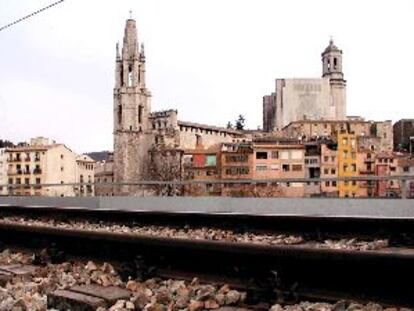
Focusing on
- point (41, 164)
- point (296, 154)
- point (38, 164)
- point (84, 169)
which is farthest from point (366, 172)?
point (84, 169)

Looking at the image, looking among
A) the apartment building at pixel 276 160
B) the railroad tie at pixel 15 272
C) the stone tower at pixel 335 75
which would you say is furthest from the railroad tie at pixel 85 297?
the stone tower at pixel 335 75

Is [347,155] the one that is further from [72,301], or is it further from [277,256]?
[72,301]

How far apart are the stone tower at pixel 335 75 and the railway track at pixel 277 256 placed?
157091 millimetres

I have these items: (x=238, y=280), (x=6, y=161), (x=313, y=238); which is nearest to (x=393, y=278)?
(x=238, y=280)

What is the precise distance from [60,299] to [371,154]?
335 ft

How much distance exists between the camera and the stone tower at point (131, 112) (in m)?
125

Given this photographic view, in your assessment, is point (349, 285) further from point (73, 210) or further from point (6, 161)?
point (6, 161)

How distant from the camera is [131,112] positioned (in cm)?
12938

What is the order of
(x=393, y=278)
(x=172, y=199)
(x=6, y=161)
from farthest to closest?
1. (x=6, y=161)
2. (x=172, y=199)
3. (x=393, y=278)

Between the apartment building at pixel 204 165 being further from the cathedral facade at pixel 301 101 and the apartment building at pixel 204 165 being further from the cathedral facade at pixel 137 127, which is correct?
the cathedral facade at pixel 301 101

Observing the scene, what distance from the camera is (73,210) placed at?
15758 mm

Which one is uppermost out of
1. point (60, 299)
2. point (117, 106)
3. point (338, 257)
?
point (117, 106)

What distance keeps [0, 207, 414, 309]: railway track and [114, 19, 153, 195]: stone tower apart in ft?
366

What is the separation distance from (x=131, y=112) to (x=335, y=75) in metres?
70.3
